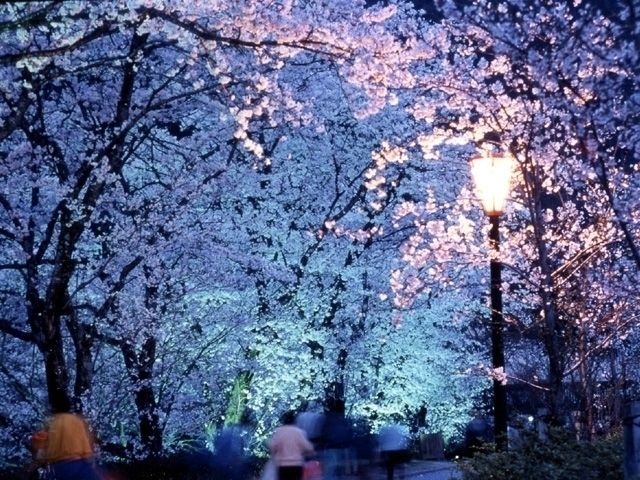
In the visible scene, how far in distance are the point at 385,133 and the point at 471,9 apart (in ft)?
42.4

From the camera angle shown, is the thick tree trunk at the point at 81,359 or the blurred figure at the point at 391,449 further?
the blurred figure at the point at 391,449

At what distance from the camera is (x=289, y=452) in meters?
11.9

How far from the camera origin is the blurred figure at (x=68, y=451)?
33.8 ft

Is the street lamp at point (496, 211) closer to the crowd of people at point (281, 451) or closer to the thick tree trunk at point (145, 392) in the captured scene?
the crowd of people at point (281, 451)

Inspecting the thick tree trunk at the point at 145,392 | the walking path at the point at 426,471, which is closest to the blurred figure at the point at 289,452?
the walking path at the point at 426,471

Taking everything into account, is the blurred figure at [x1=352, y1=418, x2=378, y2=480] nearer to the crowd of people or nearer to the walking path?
the crowd of people

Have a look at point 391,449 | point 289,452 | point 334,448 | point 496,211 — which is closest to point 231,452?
point 334,448

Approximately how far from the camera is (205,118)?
2250 cm

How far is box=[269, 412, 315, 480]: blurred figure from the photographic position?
1188 centimetres

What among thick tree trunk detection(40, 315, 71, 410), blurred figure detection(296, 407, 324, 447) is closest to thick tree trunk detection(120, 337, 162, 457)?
thick tree trunk detection(40, 315, 71, 410)

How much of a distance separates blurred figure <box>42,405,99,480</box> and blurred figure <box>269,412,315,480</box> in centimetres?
244

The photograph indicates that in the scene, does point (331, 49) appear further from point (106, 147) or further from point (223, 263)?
point (223, 263)

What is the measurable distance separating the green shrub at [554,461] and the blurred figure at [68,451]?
14.3ft

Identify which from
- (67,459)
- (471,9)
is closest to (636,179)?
(471,9)
